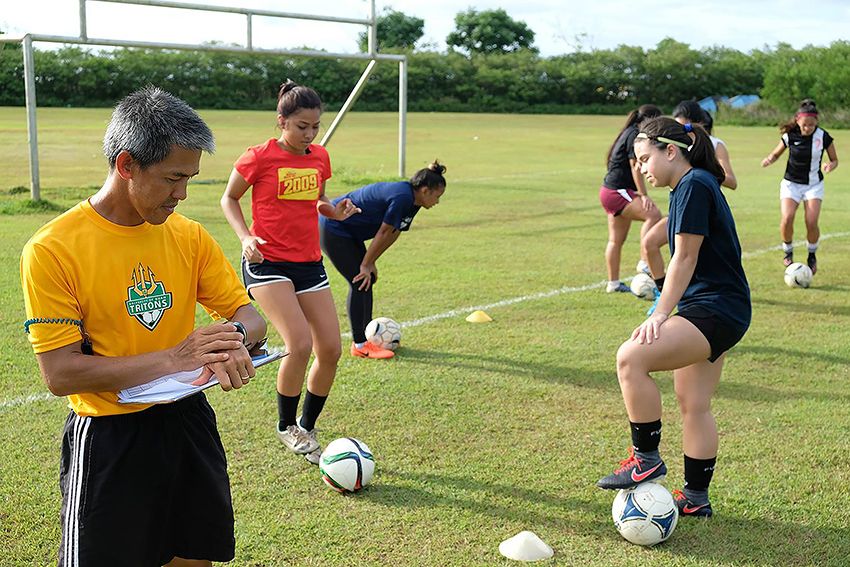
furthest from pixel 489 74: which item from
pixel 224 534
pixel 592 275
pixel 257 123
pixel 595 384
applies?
pixel 224 534

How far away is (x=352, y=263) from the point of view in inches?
297

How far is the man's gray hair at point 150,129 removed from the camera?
2.61 meters

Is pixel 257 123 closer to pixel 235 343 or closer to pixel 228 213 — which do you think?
pixel 228 213

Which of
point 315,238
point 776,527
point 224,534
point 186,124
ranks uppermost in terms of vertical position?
point 186,124

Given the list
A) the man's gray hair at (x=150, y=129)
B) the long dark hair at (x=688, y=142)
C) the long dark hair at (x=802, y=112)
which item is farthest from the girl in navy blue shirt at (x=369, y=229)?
the long dark hair at (x=802, y=112)

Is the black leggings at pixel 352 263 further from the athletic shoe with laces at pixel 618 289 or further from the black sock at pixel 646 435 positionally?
the athletic shoe with laces at pixel 618 289

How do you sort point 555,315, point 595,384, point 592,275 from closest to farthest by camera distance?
point 595,384 < point 555,315 < point 592,275

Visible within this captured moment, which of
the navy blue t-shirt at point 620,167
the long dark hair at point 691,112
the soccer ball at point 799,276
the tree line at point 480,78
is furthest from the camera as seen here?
the tree line at point 480,78

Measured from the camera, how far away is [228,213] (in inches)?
225

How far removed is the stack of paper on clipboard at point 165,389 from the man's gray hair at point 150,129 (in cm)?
62

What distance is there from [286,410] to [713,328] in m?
2.55

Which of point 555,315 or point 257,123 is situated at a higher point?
point 257,123

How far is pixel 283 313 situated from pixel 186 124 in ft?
8.98

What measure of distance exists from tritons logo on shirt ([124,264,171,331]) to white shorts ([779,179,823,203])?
10210 mm
